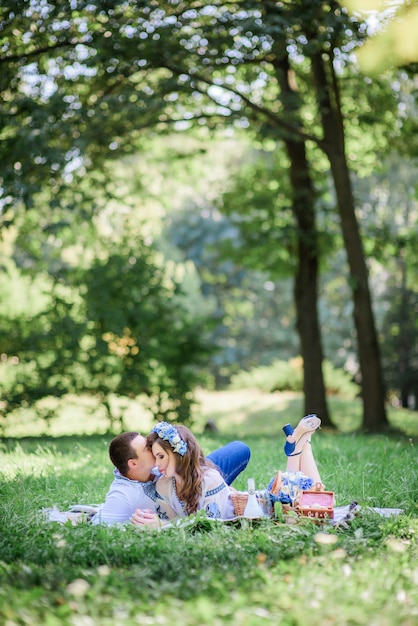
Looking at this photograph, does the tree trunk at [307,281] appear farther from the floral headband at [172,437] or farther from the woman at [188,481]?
the floral headband at [172,437]

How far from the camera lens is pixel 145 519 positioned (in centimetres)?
472

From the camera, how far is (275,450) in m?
8.21

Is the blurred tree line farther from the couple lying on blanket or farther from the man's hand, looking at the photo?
the man's hand

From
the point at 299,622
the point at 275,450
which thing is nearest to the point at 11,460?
the point at 275,450

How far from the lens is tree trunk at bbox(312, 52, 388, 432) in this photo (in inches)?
448

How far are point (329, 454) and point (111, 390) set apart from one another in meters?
5.90

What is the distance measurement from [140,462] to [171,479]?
0.78 feet

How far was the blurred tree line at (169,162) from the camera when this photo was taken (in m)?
9.62

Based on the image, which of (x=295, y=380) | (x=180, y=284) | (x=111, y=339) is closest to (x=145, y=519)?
(x=111, y=339)

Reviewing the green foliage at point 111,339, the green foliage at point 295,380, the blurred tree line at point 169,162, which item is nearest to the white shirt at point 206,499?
the blurred tree line at point 169,162

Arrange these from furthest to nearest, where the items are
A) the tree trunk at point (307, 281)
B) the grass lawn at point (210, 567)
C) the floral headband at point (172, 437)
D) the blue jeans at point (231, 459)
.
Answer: the tree trunk at point (307, 281) < the blue jeans at point (231, 459) < the floral headband at point (172, 437) < the grass lawn at point (210, 567)

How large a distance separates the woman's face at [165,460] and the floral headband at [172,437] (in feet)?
0.22

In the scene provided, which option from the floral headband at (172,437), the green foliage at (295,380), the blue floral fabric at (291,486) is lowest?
the green foliage at (295,380)

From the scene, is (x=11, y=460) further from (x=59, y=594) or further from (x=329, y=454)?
(x=59, y=594)
